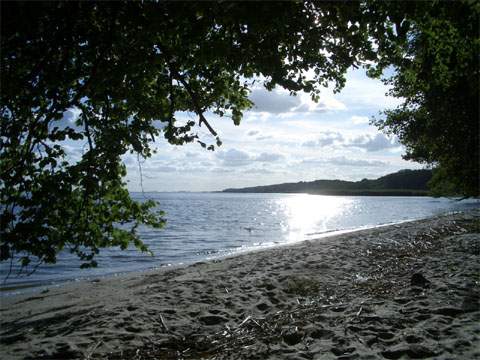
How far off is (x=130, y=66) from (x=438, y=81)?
5.88 metres

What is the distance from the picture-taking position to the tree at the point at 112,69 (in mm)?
4566

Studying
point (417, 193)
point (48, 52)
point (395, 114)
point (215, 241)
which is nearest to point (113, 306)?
point (48, 52)

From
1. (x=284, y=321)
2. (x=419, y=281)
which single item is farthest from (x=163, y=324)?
(x=419, y=281)

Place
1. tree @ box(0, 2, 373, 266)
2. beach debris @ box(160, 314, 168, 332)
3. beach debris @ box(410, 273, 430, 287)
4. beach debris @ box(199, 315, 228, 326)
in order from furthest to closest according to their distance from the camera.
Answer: beach debris @ box(410, 273, 430, 287) < beach debris @ box(199, 315, 228, 326) < beach debris @ box(160, 314, 168, 332) < tree @ box(0, 2, 373, 266)

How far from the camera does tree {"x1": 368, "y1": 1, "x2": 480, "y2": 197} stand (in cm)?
524

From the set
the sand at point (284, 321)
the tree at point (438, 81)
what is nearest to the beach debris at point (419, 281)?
the sand at point (284, 321)

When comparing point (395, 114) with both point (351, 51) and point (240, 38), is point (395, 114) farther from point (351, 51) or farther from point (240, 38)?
point (240, 38)

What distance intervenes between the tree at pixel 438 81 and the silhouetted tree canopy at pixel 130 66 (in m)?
0.04

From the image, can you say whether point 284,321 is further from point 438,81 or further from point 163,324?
point 438,81

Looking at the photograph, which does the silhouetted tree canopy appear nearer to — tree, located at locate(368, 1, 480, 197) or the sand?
tree, located at locate(368, 1, 480, 197)

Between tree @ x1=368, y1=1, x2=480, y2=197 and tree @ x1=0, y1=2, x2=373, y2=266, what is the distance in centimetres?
79

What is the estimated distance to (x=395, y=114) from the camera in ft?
74.6

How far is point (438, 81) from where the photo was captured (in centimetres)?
696

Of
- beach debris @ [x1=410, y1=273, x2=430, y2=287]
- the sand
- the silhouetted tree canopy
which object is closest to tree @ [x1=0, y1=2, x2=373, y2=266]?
the silhouetted tree canopy
